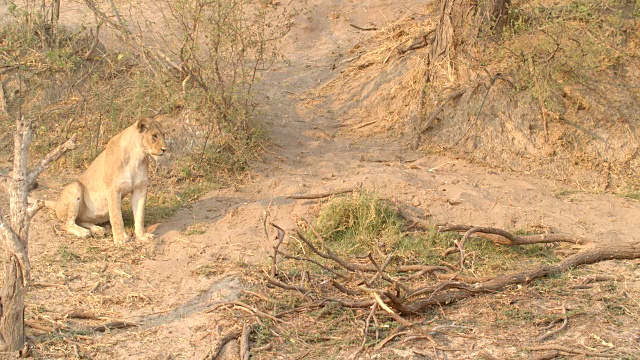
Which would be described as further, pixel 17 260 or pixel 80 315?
pixel 80 315

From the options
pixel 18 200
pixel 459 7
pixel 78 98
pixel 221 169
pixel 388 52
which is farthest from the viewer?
pixel 388 52

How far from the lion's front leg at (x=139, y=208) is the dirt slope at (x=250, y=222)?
0.53 ft

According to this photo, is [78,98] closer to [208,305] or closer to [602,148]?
[208,305]

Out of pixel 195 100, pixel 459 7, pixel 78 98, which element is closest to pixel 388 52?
pixel 459 7

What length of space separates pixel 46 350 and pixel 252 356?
1447 millimetres

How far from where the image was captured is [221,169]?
879 centimetres

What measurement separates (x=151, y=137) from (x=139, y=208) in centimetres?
74

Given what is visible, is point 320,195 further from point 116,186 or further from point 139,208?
point 116,186

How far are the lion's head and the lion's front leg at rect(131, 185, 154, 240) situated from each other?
1.43ft

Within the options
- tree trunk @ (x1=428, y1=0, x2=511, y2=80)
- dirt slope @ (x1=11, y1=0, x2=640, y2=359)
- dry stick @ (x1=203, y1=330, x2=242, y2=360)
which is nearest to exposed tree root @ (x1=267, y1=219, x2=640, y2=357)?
dirt slope @ (x1=11, y1=0, x2=640, y2=359)

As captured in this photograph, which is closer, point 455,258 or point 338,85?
point 455,258

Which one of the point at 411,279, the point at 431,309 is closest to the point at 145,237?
the point at 411,279

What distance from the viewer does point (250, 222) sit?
7578mm

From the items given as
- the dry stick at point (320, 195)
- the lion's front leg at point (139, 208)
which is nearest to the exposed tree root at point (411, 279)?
the dry stick at point (320, 195)
